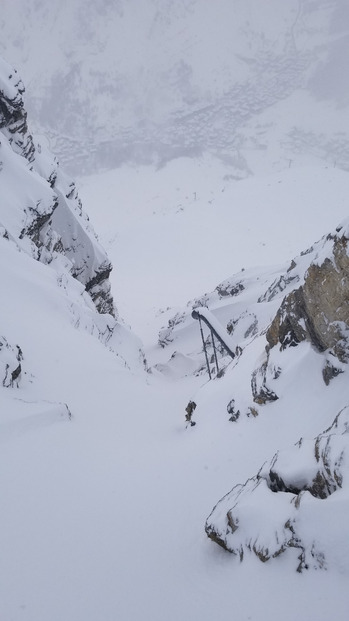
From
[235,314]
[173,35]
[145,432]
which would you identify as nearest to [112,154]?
[173,35]

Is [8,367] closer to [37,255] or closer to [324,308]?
[324,308]

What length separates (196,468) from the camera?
5734 millimetres

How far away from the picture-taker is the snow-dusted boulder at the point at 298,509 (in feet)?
9.82

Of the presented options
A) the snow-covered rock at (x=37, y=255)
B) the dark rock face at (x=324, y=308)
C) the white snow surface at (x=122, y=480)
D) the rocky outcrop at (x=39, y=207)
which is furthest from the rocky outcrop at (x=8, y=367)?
the rocky outcrop at (x=39, y=207)

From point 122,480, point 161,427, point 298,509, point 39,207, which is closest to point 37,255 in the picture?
point 39,207

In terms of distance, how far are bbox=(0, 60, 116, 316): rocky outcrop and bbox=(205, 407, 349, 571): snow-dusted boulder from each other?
12358 millimetres

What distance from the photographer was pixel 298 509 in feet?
10.6

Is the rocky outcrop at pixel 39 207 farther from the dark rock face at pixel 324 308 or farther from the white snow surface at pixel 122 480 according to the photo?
the dark rock face at pixel 324 308

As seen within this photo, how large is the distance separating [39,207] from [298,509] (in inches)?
555

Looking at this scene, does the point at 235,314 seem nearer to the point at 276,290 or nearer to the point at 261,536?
the point at 276,290

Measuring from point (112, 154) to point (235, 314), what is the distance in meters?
92.3

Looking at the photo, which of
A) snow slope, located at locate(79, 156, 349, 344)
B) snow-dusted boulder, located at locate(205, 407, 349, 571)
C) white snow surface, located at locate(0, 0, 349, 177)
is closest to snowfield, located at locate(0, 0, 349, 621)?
snow-dusted boulder, located at locate(205, 407, 349, 571)

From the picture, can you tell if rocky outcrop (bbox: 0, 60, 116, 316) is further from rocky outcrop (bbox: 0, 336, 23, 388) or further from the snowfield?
rocky outcrop (bbox: 0, 336, 23, 388)

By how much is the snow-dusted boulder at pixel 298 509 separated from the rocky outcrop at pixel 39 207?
12358mm
